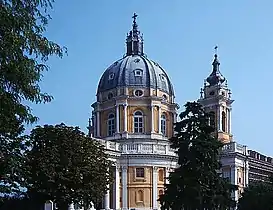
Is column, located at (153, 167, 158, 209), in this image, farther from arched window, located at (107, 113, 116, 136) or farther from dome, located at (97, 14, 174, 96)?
dome, located at (97, 14, 174, 96)

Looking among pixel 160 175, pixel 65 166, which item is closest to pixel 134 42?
pixel 160 175

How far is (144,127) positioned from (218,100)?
11.8 metres

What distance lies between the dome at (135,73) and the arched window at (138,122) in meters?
4.23

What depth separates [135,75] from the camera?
84250 mm

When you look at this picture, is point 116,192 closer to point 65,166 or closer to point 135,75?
point 135,75

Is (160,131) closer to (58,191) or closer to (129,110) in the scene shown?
(129,110)

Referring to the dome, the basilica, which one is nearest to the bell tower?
the basilica

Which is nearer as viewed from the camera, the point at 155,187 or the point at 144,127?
the point at 155,187

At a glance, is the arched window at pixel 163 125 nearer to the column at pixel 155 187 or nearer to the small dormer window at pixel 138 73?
the small dormer window at pixel 138 73

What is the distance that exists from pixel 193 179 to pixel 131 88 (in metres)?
42.0

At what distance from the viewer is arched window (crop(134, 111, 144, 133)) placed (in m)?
81.1

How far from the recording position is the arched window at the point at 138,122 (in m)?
81.1

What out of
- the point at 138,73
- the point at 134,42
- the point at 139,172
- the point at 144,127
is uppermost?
the point at 134,42

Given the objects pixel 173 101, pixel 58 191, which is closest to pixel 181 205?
pixel 58 191
